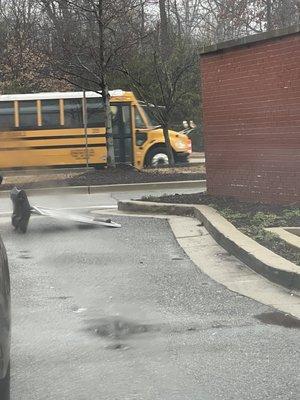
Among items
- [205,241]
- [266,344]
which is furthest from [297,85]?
[266,344]

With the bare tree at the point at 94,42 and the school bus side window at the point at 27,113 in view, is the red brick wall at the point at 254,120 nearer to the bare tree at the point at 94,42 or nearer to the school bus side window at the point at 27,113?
the bare tree at the point at 94,42

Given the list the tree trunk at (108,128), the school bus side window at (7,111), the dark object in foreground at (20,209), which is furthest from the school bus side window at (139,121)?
the dark object in foreground at (20,209)

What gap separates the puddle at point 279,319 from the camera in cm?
491

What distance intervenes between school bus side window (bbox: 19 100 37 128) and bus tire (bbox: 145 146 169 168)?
4.10 metres

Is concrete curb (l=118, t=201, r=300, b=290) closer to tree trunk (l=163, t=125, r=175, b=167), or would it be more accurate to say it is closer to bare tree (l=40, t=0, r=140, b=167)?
bare tree (l=40, t=0, r=140, b=167)

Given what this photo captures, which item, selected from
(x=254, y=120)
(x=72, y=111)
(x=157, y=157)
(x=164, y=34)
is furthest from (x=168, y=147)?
(x=254, y=120)

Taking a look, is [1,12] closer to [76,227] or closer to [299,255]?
[76,227]

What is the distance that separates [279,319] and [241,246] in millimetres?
2077

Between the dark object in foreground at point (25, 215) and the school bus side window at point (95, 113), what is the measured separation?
10.3m

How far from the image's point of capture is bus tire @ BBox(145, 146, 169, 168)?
69.7 feet

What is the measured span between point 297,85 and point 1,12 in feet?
87.9

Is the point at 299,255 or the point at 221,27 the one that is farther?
the point at 221,27

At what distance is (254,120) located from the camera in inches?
404

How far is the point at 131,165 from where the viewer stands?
1936cm
